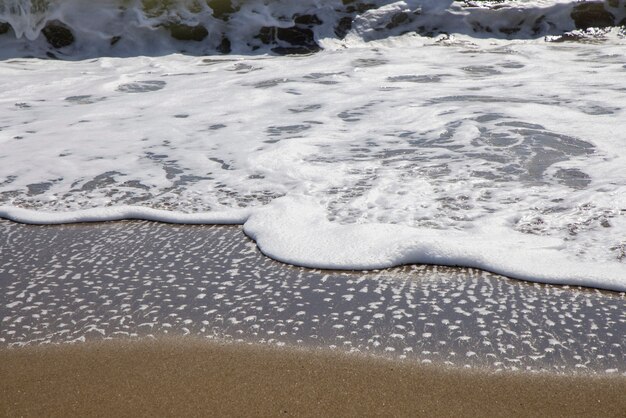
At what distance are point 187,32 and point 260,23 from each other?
Result: 3.39 feet

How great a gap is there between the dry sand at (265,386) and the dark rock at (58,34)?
25.9 ft

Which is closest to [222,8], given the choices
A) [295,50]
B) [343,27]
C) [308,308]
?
[295,50]

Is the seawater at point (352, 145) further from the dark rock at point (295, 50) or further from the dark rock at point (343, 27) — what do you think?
the dark rock at point (343, 27)

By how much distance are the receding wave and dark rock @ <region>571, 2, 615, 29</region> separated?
0.01 meters

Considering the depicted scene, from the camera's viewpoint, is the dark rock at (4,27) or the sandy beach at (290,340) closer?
the sandy beach at (290,340)

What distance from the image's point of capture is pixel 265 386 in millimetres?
1620

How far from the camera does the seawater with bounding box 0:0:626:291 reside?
2.49 metres

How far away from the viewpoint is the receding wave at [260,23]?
28.5 ft

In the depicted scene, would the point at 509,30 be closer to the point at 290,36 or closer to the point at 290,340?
the point at 290,36

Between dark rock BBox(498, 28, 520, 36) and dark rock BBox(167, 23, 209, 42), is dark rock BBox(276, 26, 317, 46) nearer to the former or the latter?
dark rock BBox(167, 23, 209, 42)

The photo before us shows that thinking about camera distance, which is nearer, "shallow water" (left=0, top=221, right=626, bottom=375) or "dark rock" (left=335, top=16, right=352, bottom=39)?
"shallow water" (left=0, top=221, right=626, bottom=375)

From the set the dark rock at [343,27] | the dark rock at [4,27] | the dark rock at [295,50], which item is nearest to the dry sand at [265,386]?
the dark rock at [295,50]

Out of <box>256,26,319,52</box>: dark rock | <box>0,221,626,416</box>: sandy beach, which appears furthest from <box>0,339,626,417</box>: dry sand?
<box>256,26,319,52</box>: dark rock

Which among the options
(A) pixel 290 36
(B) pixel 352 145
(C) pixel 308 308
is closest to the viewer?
(C) pixel 308 308
